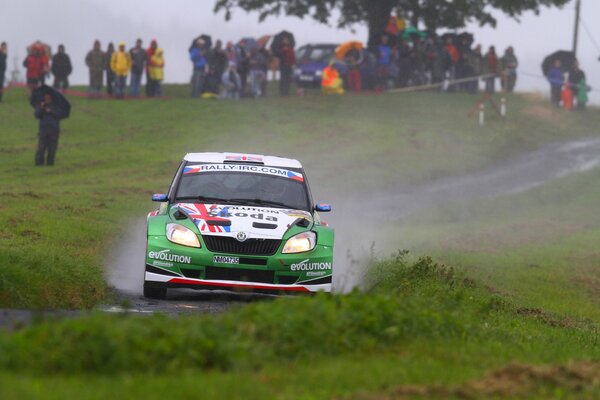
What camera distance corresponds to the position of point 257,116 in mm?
43031

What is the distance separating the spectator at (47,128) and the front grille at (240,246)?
18.0m

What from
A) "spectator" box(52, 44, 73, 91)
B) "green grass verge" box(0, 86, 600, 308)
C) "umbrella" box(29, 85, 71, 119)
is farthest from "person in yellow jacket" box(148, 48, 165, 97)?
"umbrella" box(29, 85, 71, 119)

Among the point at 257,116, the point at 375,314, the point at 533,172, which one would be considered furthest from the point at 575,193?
the point at 375,314

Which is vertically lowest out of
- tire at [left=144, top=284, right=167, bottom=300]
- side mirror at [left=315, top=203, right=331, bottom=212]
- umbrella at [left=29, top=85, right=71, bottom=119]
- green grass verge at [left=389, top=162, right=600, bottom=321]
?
green grass verge at [left=389, top=162, right=600, bottom=321]

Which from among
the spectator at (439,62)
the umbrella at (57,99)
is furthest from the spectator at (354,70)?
the umbrella at (57,99)

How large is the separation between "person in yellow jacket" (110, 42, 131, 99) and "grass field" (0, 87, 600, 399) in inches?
38.2

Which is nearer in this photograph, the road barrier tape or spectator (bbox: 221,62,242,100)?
spectator (bbox: 221,62,242,100)

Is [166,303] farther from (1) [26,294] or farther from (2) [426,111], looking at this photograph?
(2) [426,111]

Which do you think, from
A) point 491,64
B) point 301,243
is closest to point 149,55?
point 491,64

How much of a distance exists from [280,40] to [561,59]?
12.0 m

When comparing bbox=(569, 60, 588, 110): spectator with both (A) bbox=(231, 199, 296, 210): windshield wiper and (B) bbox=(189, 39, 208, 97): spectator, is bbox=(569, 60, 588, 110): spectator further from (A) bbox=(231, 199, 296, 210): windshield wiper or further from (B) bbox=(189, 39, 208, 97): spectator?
(A) bbox=(231, 199, 296, 210): windshield wiper

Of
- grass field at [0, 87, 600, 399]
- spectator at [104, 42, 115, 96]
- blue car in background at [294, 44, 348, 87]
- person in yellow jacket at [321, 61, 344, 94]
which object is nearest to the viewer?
grass field at [0, 87, 600, 399]

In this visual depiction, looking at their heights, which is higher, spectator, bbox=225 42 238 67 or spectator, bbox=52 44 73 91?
spectator, bbox=225 42 238 67

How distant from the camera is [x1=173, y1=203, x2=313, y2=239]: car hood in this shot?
14.1 metres
